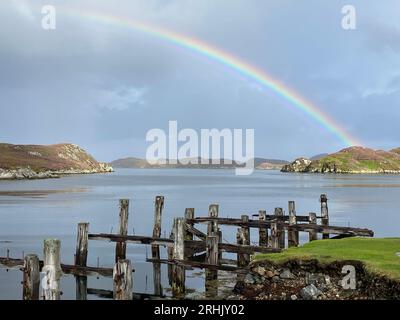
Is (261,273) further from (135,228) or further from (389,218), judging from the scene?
(389,218)

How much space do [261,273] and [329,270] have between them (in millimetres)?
2338

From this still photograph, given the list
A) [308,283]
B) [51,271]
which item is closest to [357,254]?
[308,283]

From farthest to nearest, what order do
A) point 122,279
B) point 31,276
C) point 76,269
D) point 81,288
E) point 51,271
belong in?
point 81,288, point 76,269, point 31,276, point 51,271, point 122,279

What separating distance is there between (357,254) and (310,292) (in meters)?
3.01

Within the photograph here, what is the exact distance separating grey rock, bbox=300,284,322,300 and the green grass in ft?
3.97

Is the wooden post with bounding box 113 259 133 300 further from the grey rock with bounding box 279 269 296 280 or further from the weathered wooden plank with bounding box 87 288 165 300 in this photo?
the weathered wooden plank with bounding box 87 288 165 300

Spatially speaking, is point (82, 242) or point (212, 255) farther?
point (82, 242)

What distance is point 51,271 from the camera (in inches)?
608

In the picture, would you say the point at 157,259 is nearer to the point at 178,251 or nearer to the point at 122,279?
the point at 178,251

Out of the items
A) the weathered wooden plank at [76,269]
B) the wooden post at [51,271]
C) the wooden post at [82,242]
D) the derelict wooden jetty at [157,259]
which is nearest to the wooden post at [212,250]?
the derelict wooden jetty at [157,259]

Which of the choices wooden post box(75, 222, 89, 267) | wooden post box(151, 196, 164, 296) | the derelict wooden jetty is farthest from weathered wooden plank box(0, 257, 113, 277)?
wooden post box(151, 196, 164, 296)

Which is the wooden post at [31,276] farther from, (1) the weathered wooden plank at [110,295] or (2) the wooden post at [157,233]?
(2) the wooden post at [157,233]

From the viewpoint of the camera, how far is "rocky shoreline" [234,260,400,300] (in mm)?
16264

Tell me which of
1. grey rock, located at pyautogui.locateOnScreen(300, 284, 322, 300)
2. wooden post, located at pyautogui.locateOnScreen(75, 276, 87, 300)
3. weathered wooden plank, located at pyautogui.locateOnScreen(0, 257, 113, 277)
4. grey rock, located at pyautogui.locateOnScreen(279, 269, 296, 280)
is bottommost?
wooden post, located at pyautogui.locateOnScreen(75, 276, 87, 300)
